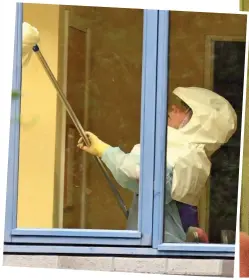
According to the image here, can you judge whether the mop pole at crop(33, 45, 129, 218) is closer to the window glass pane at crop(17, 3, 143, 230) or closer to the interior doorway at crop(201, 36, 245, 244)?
the window glass pane at crop(17, 3, 143, 230)

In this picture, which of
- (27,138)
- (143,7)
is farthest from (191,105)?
(27,138)

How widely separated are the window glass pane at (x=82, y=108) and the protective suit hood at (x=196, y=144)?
0.64 ft

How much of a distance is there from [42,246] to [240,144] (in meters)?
1.08

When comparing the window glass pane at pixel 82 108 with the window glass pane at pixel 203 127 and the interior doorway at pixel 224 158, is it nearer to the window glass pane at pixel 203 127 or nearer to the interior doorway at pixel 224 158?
the window glass pane at pixel 203 127

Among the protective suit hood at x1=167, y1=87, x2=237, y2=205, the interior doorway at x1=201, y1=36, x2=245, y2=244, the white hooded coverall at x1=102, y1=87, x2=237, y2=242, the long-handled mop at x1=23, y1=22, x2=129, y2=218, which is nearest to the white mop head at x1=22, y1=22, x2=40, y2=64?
the long-handled mop at x1=23, y1=22, x2=129, y2=218

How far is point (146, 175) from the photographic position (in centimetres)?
466

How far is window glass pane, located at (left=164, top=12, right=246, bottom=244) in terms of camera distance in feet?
15.2

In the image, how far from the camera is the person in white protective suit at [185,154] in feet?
15.3

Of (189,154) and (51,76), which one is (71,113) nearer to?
(51,76)

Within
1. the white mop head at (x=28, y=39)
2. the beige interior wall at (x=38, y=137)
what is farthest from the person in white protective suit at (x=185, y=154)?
the white mop head at (x=28, y=39)

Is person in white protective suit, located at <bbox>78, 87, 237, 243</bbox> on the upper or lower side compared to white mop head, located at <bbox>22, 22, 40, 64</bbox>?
lower

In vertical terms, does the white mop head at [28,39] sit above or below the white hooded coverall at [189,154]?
above

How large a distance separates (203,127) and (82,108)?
0.59m

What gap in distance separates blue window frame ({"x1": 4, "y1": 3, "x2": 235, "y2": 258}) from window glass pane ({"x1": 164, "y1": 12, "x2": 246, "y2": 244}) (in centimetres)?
4
